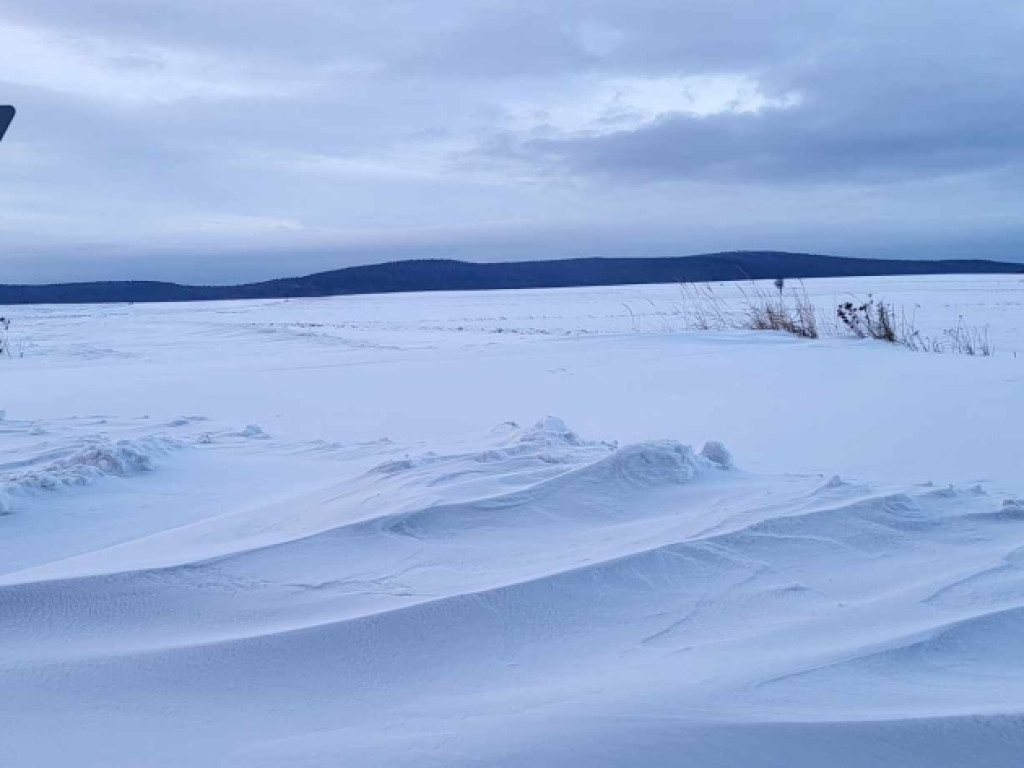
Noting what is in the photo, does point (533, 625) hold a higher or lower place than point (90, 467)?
lower

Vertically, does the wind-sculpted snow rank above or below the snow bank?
below

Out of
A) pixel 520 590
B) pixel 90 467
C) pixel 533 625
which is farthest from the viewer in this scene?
pixel 90 467

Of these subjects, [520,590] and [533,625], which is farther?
[520,590]

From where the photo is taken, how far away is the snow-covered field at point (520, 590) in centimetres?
163

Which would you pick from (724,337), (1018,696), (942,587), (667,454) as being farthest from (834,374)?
(1018,696)

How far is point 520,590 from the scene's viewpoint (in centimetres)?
231

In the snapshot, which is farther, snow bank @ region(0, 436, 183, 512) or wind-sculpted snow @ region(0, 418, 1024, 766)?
snow bank @ region(0, 436, 183, 512)

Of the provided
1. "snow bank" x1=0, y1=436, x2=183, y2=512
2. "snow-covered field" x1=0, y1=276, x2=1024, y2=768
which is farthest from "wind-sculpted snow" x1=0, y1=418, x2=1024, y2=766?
"snow bank" x1=0, y1=436, x2=183, y2=512

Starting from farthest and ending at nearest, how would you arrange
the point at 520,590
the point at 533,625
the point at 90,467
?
the point at 90,467 → the point at 520,590 → the point at 533,625

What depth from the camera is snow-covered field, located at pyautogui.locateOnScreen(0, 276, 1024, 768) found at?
1.63 m

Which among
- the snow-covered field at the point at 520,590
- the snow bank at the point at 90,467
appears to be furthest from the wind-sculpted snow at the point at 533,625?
the snow bank at the point at 90,467

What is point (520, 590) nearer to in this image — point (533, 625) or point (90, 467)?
point (533, 625)

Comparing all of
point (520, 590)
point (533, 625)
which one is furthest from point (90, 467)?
point (533, 625)

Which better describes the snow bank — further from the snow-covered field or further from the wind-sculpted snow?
the wind-sculpted snow
